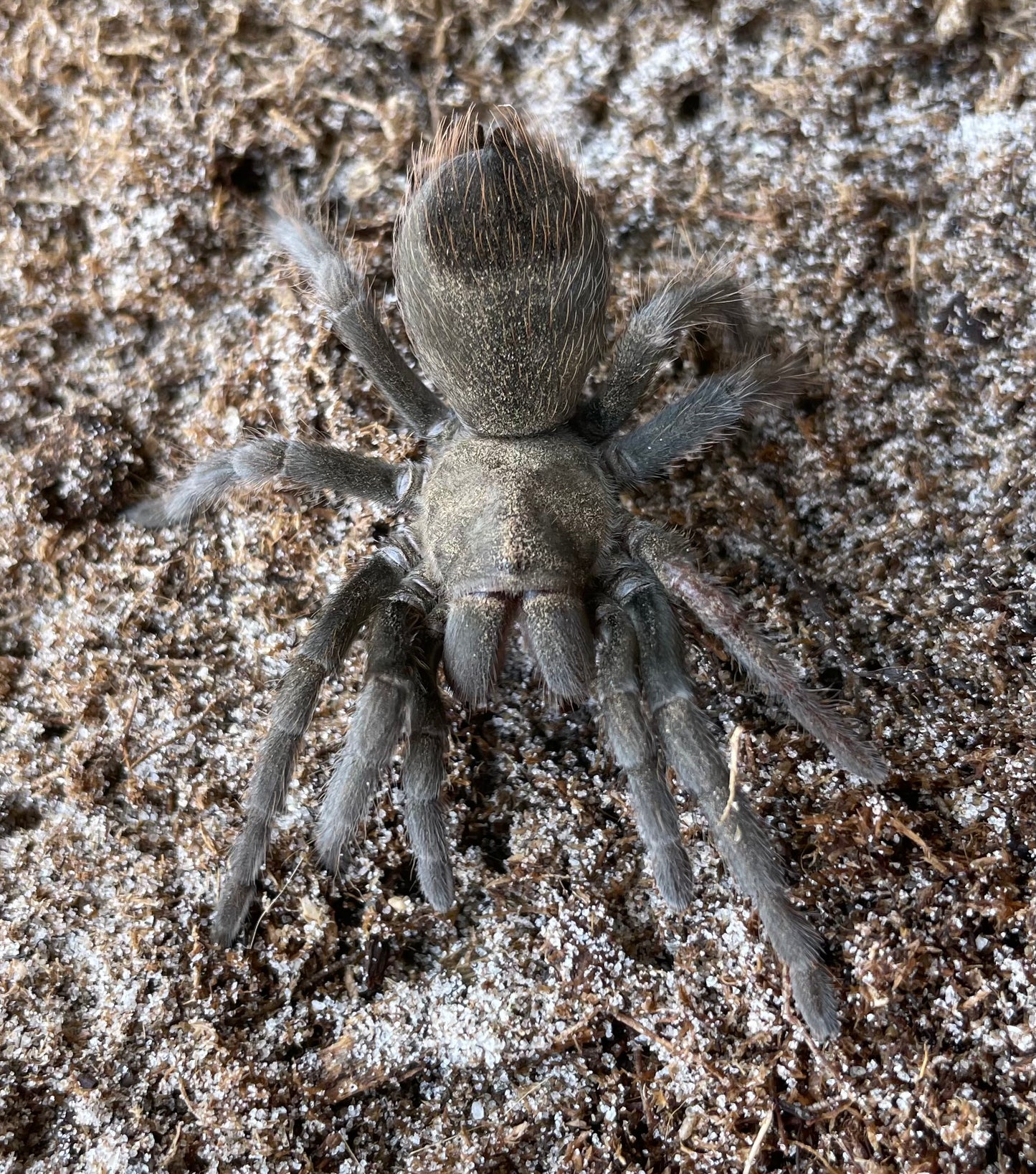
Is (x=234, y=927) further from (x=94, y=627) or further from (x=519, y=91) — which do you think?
(x=519, y=91)

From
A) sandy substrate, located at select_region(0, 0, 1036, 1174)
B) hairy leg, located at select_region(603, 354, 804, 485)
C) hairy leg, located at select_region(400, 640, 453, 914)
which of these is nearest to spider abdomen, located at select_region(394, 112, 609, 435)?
hairy leg, located at select_region(603, 354, 804, 485)

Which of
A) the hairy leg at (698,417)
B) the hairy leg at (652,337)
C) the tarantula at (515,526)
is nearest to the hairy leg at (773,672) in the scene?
the tarantula at (515,526)

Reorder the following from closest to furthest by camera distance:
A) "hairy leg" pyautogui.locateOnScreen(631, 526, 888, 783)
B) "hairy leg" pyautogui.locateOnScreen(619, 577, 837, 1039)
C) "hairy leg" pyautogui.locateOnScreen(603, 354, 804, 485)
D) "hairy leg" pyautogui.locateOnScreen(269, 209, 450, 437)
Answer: "hairy leg" pyautogui.locateOnScreen(619, 577, 837, 1039) < "hairy leg" pyautogui.locateOnScreen(631, 526, 888, 783) < "hairy leg" pyautogui.locateOnScreen(603, 354, 804, 485) < "hairy leg" pyautogui.locateOnScreen(269, 209, 450, 437)

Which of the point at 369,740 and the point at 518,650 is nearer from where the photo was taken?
the point at 369,740

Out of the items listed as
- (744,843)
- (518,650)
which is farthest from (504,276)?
(744,843)

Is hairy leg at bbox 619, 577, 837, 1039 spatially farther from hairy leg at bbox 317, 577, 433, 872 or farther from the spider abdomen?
the spider abdomen

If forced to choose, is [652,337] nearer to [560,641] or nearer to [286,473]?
[560,641]
